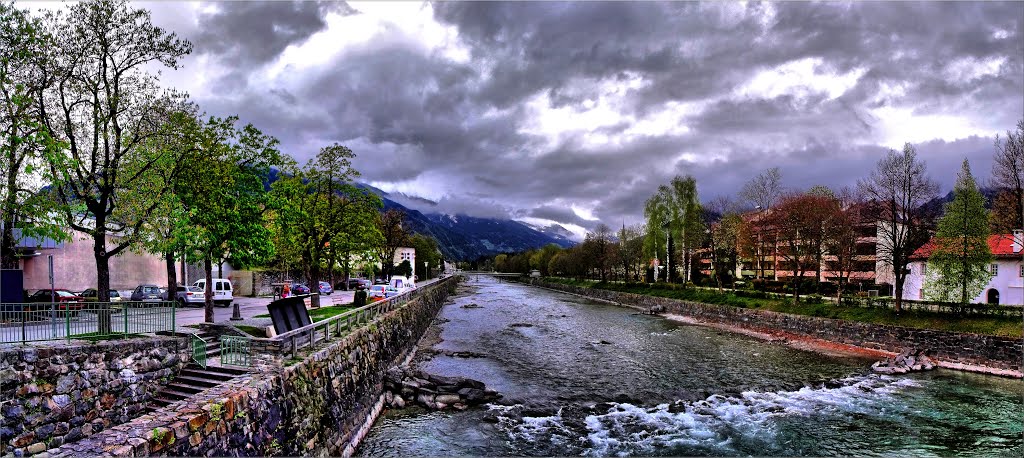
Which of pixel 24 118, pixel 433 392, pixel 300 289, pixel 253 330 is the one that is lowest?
pixel 433 392

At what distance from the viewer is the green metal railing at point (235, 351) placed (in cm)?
1495

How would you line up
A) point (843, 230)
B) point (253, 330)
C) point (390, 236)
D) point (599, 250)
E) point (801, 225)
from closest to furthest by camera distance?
1. point (253, 330)
2. point (843, 230)
3. point (801, 225)
4. point (390, 236)
5. point (599, 250)

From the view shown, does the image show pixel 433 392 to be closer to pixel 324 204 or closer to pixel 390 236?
pixel 324 204

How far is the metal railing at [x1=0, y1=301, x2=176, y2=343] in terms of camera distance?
534 inches

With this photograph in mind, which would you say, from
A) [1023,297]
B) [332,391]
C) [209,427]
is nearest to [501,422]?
[332,391]

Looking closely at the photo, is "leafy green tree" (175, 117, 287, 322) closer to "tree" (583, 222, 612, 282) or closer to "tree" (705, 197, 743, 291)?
"tree" (705, 197, 743, 291)

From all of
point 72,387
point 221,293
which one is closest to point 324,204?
point 221,293

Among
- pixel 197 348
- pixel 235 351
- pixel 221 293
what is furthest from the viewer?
pixel 221 293

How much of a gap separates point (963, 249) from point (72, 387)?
160 feet

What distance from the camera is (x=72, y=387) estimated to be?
487 inches

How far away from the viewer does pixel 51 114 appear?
19.1m

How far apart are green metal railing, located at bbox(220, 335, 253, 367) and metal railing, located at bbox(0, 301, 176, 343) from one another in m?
2.45

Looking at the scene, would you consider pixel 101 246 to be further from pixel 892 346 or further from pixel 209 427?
pixel 892 346

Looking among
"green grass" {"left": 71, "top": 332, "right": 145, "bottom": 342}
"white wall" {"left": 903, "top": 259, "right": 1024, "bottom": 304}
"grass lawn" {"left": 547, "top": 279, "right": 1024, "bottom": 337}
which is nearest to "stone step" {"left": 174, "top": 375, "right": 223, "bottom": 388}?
"green grass" {"left": 71, "top": 332, "right": 145, "bottom": 342}
